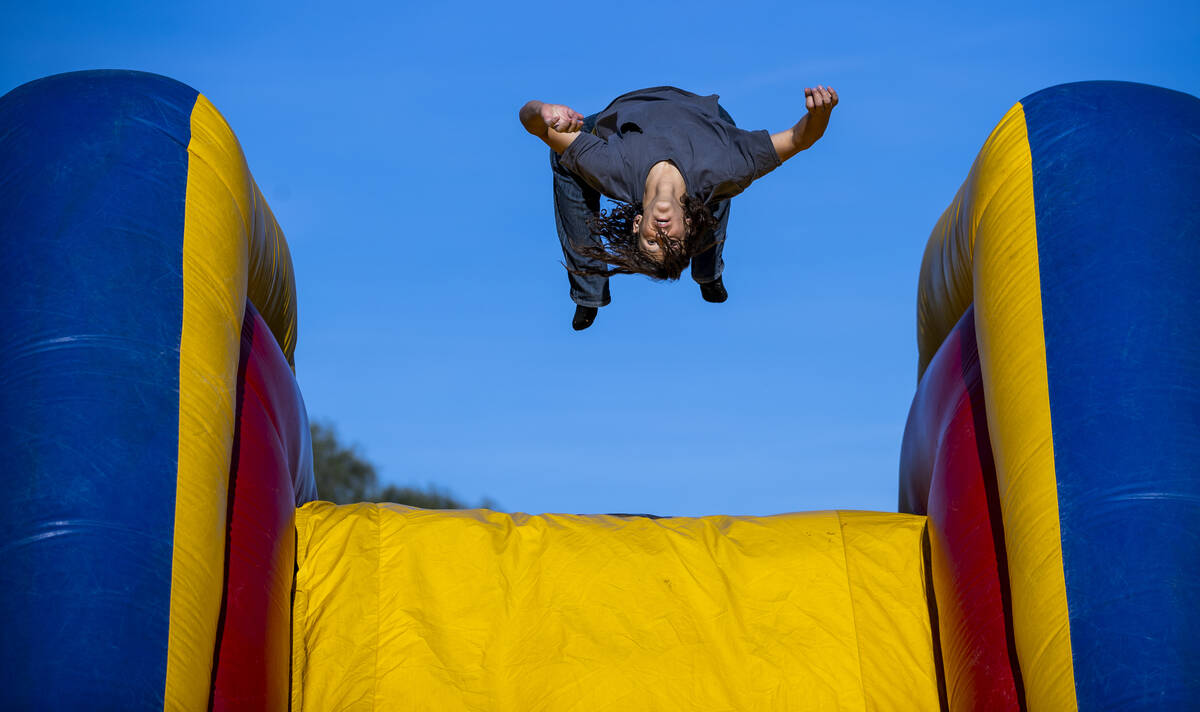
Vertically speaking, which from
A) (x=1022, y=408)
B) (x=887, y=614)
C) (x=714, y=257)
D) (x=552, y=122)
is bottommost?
(x=887, y=614)

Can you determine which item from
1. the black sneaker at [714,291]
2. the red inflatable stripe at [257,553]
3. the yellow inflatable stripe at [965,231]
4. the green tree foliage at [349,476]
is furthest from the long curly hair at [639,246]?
the green tree foliage at [349,476]

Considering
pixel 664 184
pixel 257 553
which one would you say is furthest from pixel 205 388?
pixel 664 184

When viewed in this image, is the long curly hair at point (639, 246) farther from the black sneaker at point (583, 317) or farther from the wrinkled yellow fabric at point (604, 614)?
the wrinkled yellow fabric at point (604, 614)

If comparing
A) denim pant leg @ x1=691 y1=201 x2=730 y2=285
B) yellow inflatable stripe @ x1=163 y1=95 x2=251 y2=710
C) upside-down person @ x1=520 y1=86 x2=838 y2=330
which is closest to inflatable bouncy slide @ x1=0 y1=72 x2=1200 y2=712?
yellow inflatable stripe @ x1=163 y1=95 x2=251 y2=710

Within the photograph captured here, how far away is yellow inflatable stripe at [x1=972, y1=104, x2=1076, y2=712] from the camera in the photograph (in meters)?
2.30

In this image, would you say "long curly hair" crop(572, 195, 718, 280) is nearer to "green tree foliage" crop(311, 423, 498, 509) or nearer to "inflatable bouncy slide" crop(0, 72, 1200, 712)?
"inflatable bouncy slide" crop(0, 72, 1200, 712)

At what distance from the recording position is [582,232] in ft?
12.4

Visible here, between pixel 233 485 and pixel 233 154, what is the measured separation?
0.79m

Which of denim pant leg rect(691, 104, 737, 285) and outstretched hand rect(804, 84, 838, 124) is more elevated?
outstretched hand rect(804, 84, 838, 124)

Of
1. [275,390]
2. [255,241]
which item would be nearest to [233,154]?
[255,241]

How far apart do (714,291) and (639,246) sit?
0.52 metres

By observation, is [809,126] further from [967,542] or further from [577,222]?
[967,542]

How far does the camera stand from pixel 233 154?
2.83m

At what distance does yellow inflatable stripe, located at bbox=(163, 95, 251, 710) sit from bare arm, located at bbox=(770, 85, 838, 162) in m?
1.52
